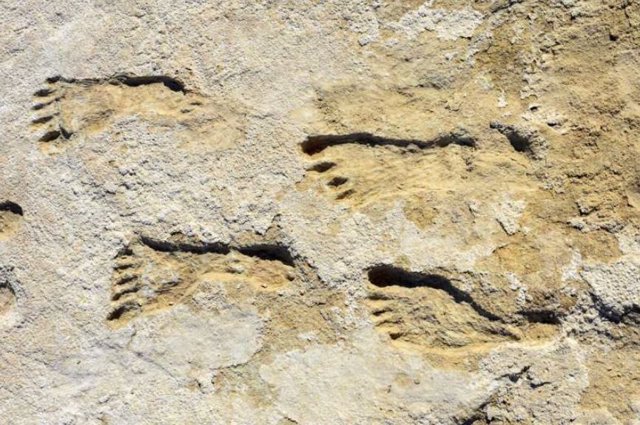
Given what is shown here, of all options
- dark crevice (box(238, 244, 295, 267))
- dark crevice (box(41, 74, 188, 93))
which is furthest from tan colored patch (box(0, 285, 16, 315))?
dark crevice (box(238, 244, 295, 267))

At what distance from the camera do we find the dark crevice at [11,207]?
1725 millimetres

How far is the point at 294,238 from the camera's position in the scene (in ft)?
5.19

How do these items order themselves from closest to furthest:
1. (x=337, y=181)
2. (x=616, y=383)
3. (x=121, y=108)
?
(x=616, y=383), (x=337, y=181), (x=121, y=108)

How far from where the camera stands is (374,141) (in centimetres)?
153

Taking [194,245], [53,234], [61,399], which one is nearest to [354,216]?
[194,245]

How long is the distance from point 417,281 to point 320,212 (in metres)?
0.25

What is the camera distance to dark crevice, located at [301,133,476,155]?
1.50 meters

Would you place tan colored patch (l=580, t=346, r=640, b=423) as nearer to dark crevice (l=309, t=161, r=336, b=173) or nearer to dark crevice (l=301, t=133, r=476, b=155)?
dark crevice (l=301, t=133, r=476, b=155)

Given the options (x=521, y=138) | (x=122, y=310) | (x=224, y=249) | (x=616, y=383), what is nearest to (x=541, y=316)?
(x=616, y=383)

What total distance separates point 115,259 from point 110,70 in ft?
1.39

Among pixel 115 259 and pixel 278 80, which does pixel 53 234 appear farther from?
pixel 278 80

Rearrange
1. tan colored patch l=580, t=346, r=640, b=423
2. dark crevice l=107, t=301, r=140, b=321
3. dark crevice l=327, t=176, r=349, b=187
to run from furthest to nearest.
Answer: dark crevice l=107, t=301, r=140, b=321 → dark crevice l=327, t=176, r=349, b=187 → tan colored patch l=580, t=346, r=640, b=423

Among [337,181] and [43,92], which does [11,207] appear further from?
[337,181]

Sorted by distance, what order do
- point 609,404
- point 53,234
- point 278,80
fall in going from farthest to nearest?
point 53,234 < point 278,80 < point 609,404
